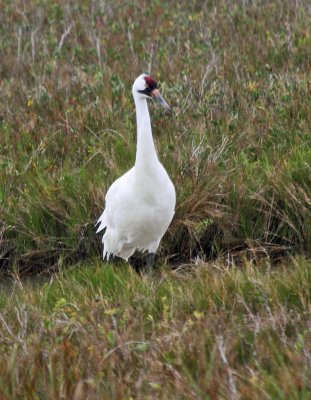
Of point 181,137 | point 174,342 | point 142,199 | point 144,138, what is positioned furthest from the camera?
point 181,137

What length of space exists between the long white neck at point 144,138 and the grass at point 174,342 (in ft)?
3.14

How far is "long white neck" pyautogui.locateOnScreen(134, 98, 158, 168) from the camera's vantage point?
5.98 m

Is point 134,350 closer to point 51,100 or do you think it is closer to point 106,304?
point 106,304

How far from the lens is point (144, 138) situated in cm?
600

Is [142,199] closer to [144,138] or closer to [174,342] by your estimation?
[144,138]

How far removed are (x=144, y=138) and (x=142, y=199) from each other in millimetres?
372

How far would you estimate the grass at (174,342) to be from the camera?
3.80 meters

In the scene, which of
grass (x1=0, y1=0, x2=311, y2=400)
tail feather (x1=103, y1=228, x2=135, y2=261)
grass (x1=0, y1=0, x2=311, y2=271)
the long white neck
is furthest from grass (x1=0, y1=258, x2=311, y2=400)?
tail feather (x1=103, y1=228, x2=135, y2=261)

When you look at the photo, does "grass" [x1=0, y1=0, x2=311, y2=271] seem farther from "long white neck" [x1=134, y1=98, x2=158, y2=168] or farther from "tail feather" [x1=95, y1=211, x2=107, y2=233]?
"long white neck" [x1=134, y1=98, x2=158, y2=168]

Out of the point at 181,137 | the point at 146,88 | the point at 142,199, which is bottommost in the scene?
the point at 181,137

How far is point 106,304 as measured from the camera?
195 inches

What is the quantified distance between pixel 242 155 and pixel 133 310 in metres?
2.55

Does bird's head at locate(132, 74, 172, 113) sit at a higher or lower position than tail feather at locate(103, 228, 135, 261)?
higher

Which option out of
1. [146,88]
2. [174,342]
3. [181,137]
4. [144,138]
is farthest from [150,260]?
[174,342]
